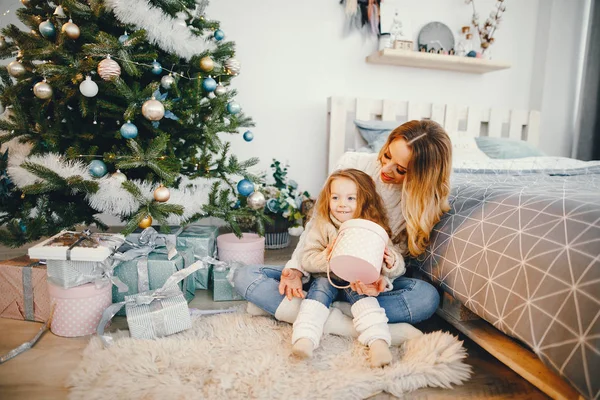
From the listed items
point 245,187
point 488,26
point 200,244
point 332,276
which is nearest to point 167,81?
point 245,187

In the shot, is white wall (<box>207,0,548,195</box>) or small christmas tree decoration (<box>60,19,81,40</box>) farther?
white wall (<box>207,0,548,195</box>)

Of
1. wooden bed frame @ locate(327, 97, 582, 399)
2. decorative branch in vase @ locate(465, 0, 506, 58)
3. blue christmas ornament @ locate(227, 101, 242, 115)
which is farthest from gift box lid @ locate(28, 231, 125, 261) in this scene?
decorative branch in vase @ locate(465, 0, 506, 58)

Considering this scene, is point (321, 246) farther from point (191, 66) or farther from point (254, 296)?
point (191, 66)

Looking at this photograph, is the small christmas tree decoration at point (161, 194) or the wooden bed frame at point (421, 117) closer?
the small christmas tree decoration at point (161, 194)

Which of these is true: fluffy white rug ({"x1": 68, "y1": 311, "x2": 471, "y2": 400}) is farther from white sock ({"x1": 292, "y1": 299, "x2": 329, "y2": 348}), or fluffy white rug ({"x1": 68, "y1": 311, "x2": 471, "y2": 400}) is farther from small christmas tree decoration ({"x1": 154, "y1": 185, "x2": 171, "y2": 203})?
small christmas tree decoration ({"x1": 154, "y1": 185, "x2": 171, "y2": 203})

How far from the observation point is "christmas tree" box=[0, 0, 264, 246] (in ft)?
4.23

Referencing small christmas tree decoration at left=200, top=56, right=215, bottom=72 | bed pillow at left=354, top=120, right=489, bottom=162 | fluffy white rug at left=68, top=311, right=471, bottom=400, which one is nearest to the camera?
fluffy white rug at left=68, top=311, right=471, bottom=400

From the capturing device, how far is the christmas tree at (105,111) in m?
1.29

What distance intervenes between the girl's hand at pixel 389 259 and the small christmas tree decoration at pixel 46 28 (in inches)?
56.2

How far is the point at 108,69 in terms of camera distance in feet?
4.03

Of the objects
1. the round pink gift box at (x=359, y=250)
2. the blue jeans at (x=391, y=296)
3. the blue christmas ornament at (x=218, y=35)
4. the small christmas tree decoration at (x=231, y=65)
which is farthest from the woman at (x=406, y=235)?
the blue christmas ornament at (x=218, y=35)

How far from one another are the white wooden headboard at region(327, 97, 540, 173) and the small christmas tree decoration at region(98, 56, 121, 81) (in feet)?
4.51

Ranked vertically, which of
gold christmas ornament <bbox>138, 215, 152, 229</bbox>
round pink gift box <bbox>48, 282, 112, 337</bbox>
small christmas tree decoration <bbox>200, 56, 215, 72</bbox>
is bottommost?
round pink gift box <bbox>48, 282, 112, 337</bbox>

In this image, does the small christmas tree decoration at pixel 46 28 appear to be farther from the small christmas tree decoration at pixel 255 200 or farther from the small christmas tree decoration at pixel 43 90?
the small christmas tree decoration at pixel 255 200
